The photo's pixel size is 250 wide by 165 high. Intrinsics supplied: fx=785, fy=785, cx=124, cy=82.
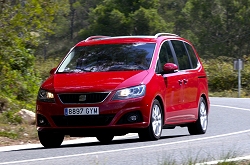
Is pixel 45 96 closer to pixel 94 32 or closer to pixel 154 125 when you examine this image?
pixel 154 125

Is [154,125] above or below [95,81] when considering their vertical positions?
below

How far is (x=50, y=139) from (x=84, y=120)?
820 mm

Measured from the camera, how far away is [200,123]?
13.8 m

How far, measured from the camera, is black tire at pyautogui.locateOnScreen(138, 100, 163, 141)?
37.1 ft

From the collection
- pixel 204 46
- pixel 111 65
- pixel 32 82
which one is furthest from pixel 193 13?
pixel 111 65

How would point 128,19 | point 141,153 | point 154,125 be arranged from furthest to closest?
point 128,19, point 154,125, point 141,153

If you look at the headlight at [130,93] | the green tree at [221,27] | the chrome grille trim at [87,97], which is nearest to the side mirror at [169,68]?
the headlight at [130,93]

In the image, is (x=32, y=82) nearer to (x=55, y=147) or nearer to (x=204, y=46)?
(x=55, y=147)

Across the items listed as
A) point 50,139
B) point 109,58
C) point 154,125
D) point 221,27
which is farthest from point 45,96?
point 221,27

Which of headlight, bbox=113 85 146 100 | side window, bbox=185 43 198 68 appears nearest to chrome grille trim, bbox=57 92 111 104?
headlight, bbox=113 85 146 100

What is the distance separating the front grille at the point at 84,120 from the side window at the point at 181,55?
2.56 m

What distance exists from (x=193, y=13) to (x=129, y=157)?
61189 mm

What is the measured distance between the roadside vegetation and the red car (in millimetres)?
1742

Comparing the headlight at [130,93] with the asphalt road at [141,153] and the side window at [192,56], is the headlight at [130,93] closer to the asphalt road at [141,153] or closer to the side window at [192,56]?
the asphalt road at [141,153]
